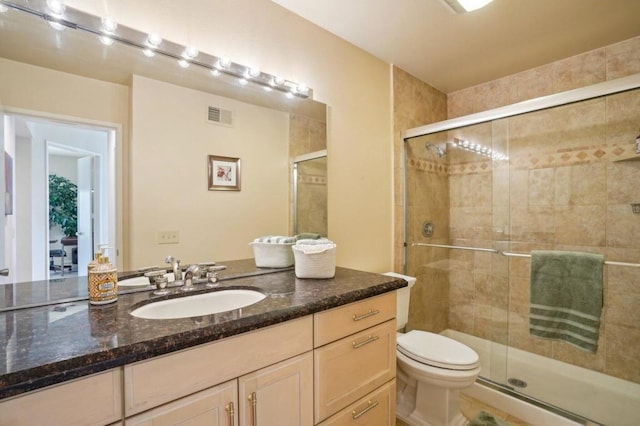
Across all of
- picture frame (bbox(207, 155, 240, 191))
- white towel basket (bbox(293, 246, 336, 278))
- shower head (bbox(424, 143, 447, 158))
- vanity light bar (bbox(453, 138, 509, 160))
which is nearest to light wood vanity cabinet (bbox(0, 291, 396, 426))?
white towel basket (bbox(293, 246, 336, 278))

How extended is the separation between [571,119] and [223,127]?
2474mm

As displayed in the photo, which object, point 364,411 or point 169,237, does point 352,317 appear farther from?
point 169,237

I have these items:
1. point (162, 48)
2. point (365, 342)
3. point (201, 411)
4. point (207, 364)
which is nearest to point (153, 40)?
point (162, 48)

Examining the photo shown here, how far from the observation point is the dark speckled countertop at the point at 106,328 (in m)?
0.68

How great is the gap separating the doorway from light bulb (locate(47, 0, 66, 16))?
1.30ft

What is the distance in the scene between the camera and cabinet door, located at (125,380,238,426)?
0.81 metres

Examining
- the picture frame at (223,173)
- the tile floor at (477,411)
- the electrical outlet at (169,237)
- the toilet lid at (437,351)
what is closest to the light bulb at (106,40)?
the picture frame at (223,173)

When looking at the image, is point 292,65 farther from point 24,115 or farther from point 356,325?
point 356,325

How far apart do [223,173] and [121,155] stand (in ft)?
1.40

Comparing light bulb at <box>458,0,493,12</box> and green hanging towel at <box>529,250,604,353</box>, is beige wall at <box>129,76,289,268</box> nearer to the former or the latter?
light bulb at <box>458,0,493,12</box>

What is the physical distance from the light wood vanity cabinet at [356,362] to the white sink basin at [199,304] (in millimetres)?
327

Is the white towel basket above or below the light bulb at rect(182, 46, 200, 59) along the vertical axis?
below

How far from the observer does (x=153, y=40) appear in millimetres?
1321

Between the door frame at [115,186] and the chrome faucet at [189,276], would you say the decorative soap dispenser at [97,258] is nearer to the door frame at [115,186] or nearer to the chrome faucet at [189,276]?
the door frame at [115,186]
